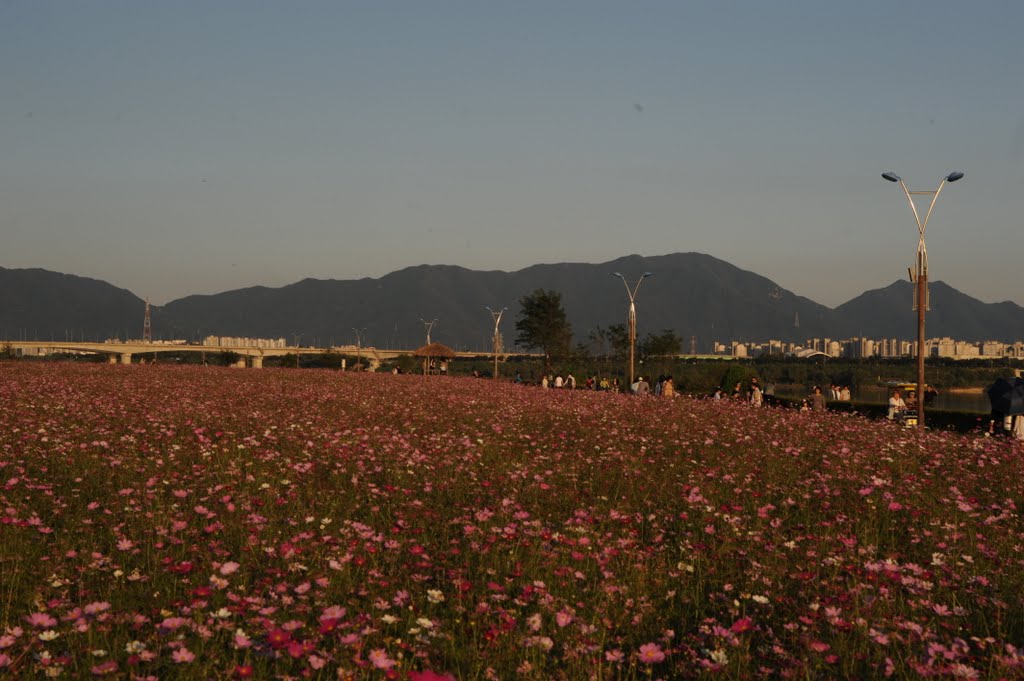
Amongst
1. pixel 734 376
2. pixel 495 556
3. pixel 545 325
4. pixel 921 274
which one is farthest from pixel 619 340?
pixel 495 556

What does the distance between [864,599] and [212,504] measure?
5.63 m

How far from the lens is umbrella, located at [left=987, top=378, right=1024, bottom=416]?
711 inches

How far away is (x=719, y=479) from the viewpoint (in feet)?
34.3

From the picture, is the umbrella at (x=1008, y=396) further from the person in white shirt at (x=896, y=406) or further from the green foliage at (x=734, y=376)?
the green foliage at (x=734, y=376)

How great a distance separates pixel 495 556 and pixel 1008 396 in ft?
52.4

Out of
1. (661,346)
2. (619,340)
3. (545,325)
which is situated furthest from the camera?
(661,346)

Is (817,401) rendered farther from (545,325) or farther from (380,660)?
(545,325)

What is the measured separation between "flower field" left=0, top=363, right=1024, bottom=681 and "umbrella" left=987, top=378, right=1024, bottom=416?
208 inches

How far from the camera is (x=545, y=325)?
286 ft

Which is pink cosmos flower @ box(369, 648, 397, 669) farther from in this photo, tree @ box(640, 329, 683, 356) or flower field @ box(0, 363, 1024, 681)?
tree @ box(640, 329, 683, 356)

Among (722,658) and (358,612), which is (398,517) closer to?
(358,612)

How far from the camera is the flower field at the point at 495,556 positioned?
14.7 feet

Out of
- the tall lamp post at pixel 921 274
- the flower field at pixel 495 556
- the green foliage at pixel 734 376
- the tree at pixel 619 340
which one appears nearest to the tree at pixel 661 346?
the tree at pixel 619 340

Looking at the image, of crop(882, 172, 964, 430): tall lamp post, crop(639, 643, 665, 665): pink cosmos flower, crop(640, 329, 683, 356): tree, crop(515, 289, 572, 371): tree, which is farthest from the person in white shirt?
crop(640, 329, 683, 356): tree
